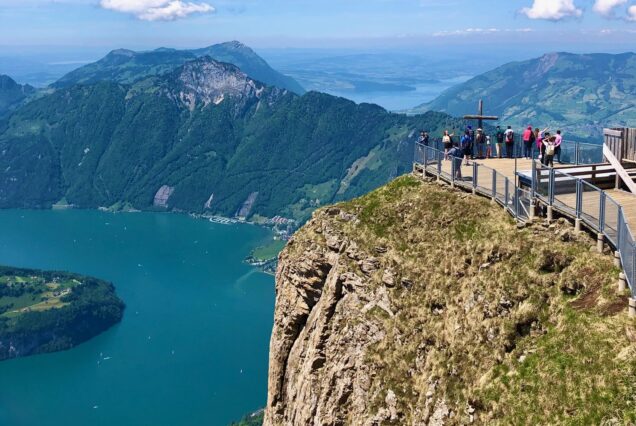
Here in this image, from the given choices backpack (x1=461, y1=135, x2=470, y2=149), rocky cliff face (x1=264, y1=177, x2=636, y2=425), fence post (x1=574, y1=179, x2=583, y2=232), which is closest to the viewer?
rocky cliff face (x1=264, y1=177, x2=636, y2=425)

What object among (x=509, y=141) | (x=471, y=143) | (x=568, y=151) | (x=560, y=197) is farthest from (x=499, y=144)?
(x=560, y=197)

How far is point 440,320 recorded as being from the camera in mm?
26125

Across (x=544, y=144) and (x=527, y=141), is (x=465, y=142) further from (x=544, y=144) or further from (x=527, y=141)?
(x=544, y=144)

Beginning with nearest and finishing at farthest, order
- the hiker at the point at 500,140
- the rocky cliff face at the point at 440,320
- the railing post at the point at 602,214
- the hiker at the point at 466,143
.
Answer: the rocky cliff face at the point at 440,320, the railing post at the point at 602,214, the hiker at the point at 466,143, the hiker at the point at 500,140

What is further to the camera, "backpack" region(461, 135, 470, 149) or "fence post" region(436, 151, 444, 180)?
"backpack" region(461, 135, 470, 149)

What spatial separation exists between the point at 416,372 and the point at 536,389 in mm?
6819

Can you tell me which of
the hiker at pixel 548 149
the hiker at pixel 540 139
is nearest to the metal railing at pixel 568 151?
the hiker at pixel 540 139

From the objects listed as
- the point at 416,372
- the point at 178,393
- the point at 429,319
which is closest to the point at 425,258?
the point at 429,319

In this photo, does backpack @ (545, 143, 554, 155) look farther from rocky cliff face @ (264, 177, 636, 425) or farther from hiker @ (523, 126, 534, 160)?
rocky cliff face @ (264, 177, 636, 425)

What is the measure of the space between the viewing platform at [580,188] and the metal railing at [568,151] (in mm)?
95

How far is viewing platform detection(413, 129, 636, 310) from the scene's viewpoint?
2198 cm

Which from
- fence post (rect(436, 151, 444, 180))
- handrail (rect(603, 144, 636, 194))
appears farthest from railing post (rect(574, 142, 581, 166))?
fence post (rect(436, 151, 444, 180))

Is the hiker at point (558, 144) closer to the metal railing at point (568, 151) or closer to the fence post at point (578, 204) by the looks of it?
the metal railing at point (568, 151)

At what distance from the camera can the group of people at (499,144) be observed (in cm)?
3616
